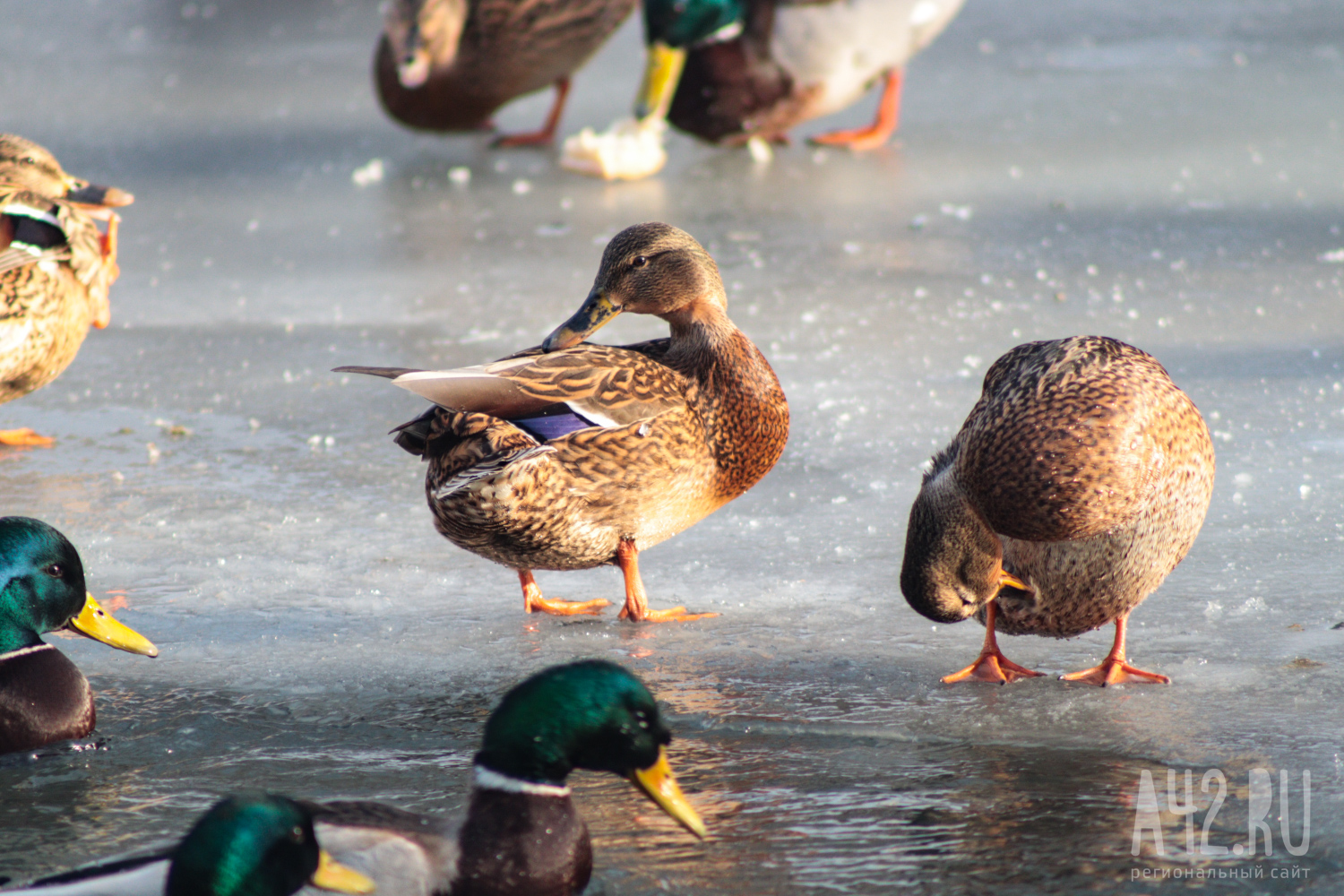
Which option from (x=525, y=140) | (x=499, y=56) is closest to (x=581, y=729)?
(x=499, y=56)

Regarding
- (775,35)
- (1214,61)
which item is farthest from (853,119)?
(1214,61)

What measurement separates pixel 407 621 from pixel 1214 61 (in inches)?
310

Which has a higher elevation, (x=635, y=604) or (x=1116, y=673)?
(x=1116, y=673)

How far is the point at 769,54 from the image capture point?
7.80 metres

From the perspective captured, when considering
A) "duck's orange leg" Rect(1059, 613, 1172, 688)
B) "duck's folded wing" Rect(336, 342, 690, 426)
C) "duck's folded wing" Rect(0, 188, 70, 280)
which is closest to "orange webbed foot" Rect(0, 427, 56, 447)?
"duck's folded wing" Rect(0, 188, 70, 280)

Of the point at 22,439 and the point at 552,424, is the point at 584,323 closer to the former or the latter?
the point at 552,424

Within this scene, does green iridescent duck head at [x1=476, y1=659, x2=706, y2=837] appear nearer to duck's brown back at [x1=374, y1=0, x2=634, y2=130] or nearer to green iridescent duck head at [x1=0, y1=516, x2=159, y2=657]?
green iridescent duck head at [x1=0, y1=516, x2=159, y2=657]

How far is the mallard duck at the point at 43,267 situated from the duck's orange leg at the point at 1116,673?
309cm

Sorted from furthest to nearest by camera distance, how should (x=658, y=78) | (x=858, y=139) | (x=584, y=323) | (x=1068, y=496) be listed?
1. (x=858, y=139)
2. (x=658, y=78)
3. (x=584, y=323)
4. (x=1068, y=496)

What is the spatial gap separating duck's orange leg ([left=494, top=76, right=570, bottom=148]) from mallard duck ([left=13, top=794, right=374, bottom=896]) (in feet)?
22.0

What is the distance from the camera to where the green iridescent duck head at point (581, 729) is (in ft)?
7.68

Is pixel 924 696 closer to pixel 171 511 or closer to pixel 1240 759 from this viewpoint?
pixel 1240 759

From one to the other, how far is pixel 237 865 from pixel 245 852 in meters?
0.02

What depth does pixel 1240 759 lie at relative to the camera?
2.75 m
